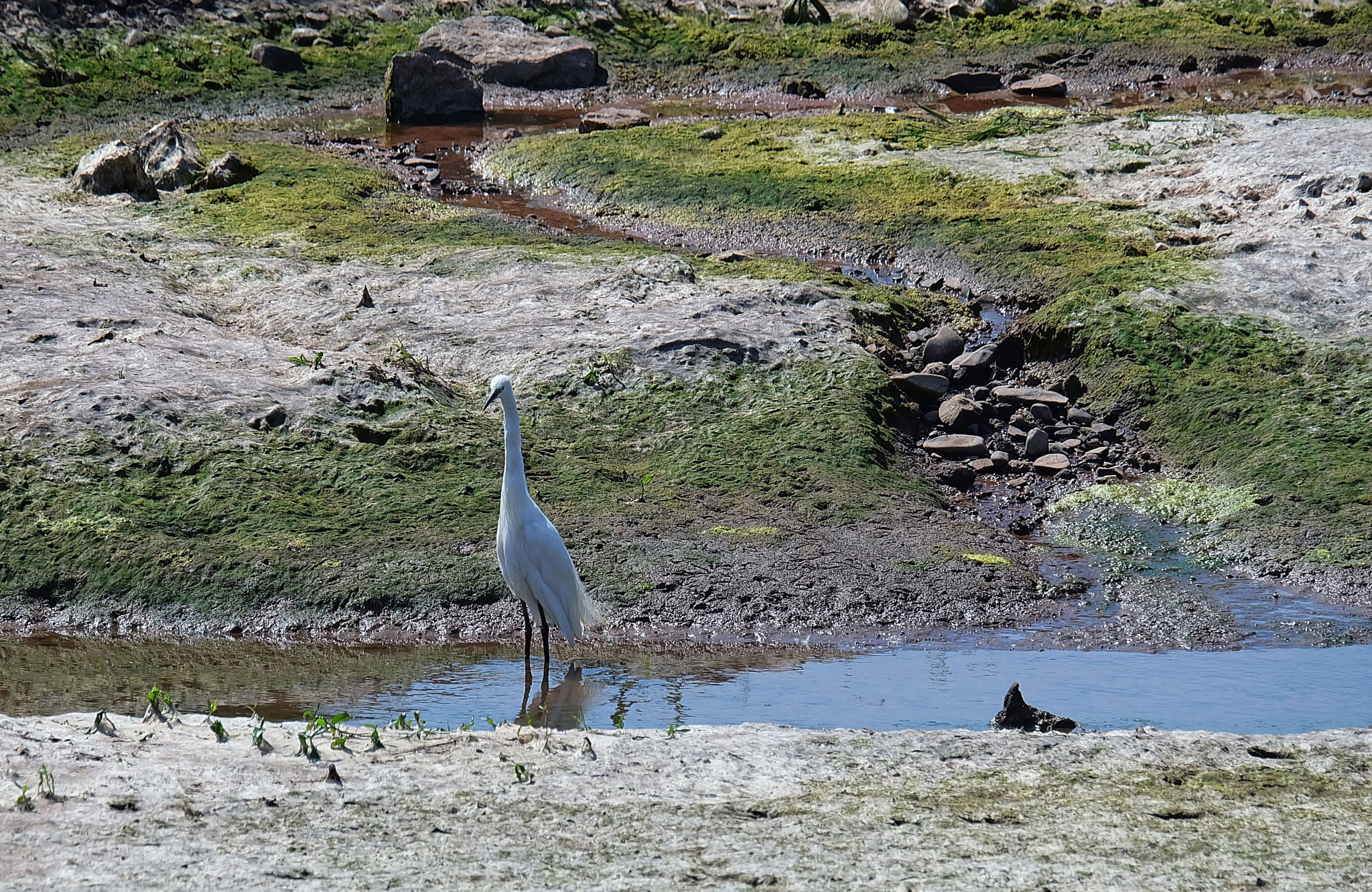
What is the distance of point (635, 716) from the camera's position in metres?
6.09

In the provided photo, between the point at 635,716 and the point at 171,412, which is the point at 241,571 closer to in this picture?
the point at 171,412

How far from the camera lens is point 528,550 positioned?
21.1ft

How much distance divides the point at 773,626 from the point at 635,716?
130 cm

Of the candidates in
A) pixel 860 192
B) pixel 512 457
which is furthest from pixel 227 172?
pixel 512 457

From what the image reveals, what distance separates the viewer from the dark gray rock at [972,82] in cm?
2280

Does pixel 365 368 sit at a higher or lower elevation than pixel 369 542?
higher

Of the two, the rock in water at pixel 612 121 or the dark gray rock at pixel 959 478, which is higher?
the rock in water at pixel 612 121

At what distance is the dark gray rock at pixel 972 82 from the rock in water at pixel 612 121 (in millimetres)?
5721

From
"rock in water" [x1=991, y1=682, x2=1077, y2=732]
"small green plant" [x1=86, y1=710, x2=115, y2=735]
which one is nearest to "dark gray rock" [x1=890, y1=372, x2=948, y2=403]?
"rock in water" [x1=991, y1=682, x2=1077, y2=732]

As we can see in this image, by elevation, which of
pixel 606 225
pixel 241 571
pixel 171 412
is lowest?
pixel 241 571

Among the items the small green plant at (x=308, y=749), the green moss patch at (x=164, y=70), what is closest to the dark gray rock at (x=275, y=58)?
the green moss patch at (x=164, y=70)

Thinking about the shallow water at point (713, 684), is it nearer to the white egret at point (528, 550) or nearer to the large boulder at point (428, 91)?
the white egret at point (528, 550)

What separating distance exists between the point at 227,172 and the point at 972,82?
12.9 metres

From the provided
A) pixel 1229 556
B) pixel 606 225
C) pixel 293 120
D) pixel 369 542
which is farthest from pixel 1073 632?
pixel 293 120
